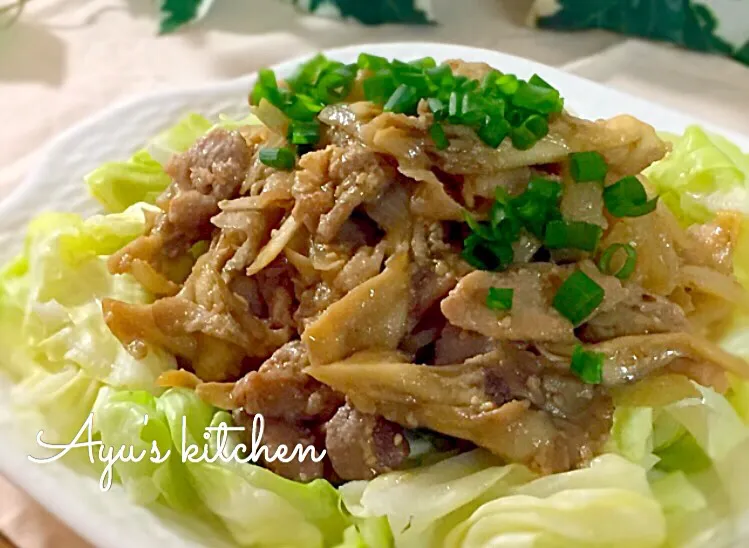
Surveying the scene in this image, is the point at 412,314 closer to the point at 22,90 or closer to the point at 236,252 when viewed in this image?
the point at 236,252

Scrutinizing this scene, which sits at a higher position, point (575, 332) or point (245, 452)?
point (575, 332)

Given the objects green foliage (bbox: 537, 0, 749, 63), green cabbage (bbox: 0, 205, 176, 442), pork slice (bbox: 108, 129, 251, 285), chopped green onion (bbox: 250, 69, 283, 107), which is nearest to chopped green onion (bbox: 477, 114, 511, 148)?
chopped green onion (bbox: 250, 69, 283, 107)

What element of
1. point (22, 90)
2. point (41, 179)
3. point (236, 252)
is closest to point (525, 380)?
point (236, 252)

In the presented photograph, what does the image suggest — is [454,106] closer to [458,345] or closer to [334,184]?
[334,184]

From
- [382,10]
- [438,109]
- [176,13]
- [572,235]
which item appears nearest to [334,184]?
[438,109]

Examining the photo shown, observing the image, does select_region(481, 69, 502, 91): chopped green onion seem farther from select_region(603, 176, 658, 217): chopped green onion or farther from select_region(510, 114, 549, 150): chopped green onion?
select_region(603, 176, 658, 217): chopped green onion
